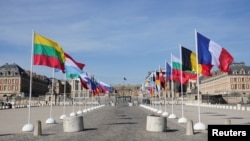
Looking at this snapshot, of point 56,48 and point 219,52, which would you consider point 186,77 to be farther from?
point 56,48

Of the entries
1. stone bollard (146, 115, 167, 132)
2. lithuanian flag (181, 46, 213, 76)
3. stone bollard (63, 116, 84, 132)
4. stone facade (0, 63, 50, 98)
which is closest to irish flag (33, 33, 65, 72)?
stone bollard (63, 116, 84, 132)

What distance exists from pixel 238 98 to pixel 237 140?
118663mm

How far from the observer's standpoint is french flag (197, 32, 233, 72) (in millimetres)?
22109

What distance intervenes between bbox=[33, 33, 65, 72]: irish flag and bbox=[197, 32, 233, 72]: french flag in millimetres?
8915

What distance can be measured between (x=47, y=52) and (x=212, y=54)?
33.4 feet

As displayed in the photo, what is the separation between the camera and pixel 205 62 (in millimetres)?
22781

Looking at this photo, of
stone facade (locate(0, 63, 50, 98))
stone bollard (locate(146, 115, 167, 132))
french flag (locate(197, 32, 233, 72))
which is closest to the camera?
stone bollard (locate(146, 115, 167, 132))

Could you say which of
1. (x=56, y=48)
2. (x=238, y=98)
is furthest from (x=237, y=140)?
(x=238, y=98)

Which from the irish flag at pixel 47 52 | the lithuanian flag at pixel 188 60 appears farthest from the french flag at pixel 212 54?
the irish flag at pixel 47 52

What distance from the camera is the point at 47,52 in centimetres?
2250

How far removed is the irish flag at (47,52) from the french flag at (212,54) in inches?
351

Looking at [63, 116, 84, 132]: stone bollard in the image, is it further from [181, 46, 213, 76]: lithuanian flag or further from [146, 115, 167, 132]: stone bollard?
[181, 46, 213, 76]: lithuanian flag

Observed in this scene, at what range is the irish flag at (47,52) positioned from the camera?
22002 mm

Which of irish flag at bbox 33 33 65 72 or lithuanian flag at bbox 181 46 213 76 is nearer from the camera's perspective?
irish flag at bbox 33 33 65 72
